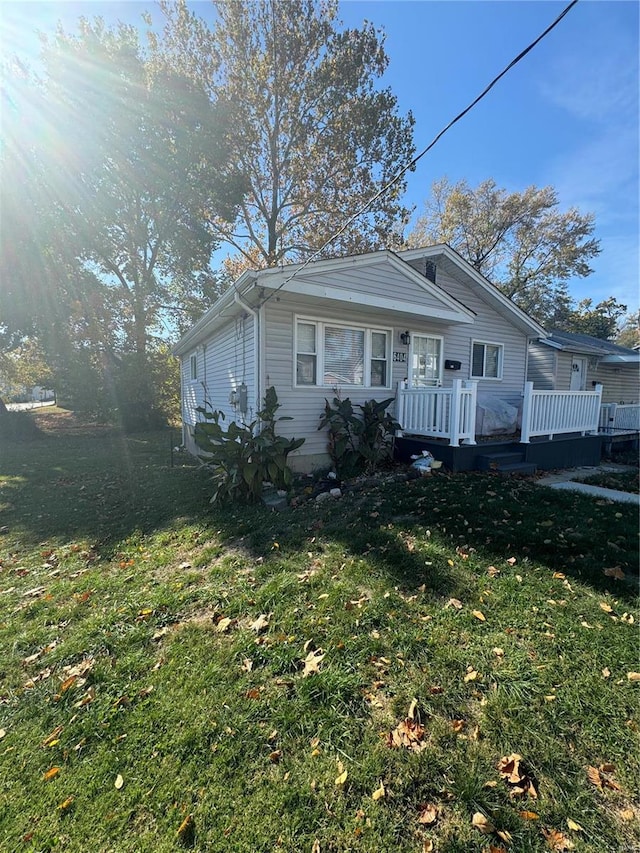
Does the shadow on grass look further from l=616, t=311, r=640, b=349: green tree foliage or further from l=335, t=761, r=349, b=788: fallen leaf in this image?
l=616, t=311, r=640, b=349: green tree foliage

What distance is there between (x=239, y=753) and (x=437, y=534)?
9.24 feet

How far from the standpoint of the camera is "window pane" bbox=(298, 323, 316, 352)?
7043 millimetres

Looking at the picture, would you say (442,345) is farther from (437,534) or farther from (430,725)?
(430,725)

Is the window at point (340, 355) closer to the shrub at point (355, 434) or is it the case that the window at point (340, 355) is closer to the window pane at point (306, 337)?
the window pane at point (306, 337)

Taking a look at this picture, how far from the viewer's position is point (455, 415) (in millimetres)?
6609

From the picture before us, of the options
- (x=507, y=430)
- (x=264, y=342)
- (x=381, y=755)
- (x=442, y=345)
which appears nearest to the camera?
(x=381, y=755)

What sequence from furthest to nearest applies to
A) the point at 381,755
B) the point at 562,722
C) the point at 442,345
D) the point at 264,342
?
1. the point at 442,345
2. the point at 264,342
3. the point at 562,722
4. the point at 381,755

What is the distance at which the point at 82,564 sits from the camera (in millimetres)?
4199

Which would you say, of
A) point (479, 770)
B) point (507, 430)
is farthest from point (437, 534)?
point (507, 430)

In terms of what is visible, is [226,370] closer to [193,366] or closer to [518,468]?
[193,366]

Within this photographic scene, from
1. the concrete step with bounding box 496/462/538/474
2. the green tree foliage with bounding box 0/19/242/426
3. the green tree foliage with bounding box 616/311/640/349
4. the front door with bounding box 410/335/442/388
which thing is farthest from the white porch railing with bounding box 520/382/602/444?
the green tree foliage with bounding box 616/311/640/349

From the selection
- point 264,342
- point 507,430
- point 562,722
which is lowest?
point 562,722

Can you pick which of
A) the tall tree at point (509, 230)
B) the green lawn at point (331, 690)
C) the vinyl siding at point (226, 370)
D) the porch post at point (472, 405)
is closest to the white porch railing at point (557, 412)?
A: the porch post at point (472, 405)

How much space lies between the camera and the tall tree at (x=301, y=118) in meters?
15.0
